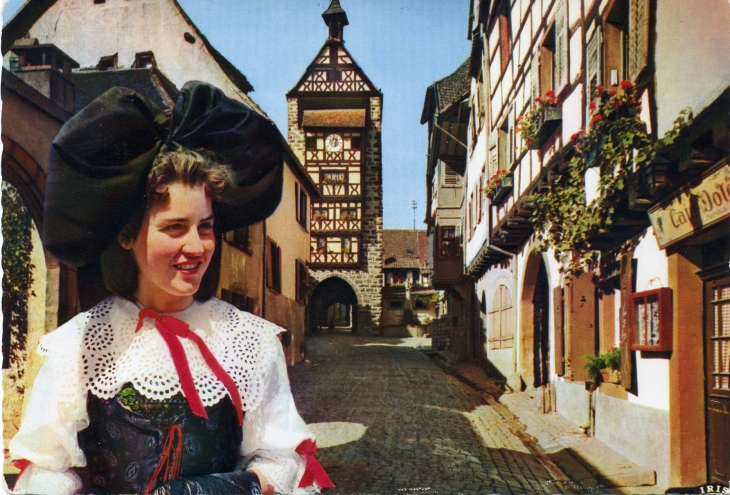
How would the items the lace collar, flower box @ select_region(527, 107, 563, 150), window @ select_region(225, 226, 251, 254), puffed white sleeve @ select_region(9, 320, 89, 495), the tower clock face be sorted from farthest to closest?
the tower clock face, flower box @ select_region(527, 107, 563, 150), window @ select_region(225, 226, 251, 254), the lace collar, puffed white sleeve @ select_region(9, 320, 89, 495)

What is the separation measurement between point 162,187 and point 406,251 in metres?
35.1

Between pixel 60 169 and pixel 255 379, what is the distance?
2.75ft

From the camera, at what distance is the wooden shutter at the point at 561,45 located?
6086mm

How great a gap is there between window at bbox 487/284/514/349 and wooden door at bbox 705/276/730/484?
234 inches

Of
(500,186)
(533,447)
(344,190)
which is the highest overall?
(500,186)

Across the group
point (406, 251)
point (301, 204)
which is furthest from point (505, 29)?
point (406, 251)

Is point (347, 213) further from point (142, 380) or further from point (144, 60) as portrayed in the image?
point (142, 380)

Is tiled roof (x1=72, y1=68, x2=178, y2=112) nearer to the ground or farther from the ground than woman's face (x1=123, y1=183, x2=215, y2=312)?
farther from the ground

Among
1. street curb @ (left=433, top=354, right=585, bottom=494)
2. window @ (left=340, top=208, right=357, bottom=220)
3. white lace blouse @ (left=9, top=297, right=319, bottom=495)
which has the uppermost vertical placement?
window @ (left=340, top=208, right=357, bottom=220)

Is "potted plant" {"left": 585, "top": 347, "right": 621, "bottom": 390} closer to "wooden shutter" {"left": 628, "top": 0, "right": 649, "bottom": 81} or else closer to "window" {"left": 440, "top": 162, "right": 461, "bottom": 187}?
"wooden shutter" {"left": 628, "top": 0, "right": 649, "bottom": 81}

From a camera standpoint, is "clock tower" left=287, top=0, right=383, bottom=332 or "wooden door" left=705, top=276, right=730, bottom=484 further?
"clock tower" left=287, top=0, right=383, bottom=332

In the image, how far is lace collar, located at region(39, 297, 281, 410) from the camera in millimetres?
2039

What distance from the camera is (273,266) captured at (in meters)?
6.30

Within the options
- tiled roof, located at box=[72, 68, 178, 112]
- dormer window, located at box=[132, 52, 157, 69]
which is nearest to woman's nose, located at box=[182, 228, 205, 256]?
tiled roof, located at box=[72, 68, 178, 112]
